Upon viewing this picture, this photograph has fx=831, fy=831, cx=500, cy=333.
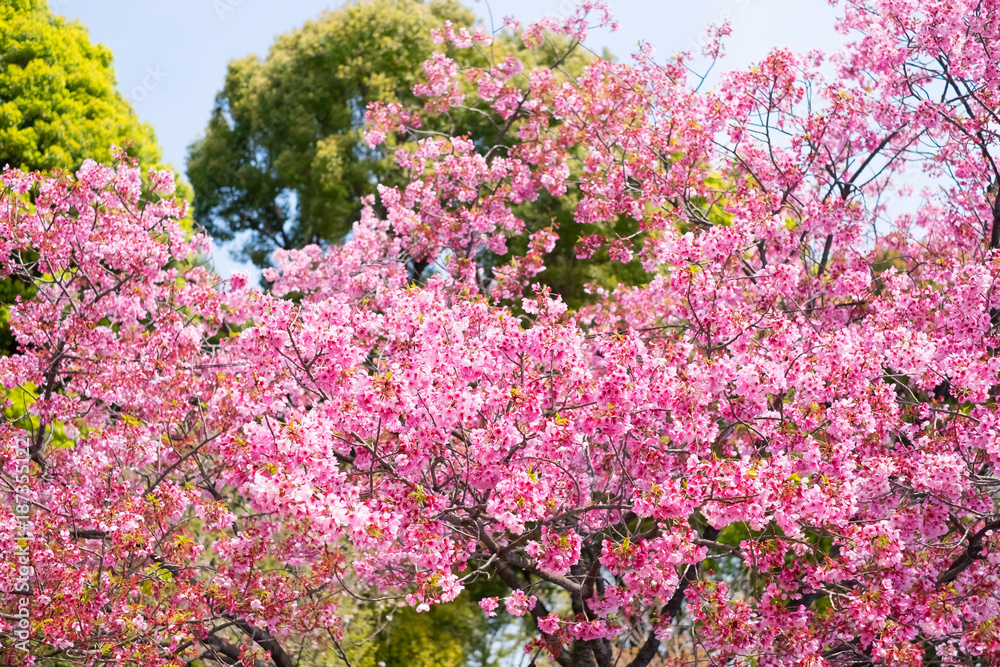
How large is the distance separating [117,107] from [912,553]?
1234cm

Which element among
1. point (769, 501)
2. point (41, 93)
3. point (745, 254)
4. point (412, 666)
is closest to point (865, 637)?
point (769, 501)

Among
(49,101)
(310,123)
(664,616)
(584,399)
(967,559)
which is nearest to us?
(584,399)

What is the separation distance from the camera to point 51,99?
466 inches

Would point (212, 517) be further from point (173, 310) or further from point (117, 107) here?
point (117, 107)

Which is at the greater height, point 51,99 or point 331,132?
point 331,132

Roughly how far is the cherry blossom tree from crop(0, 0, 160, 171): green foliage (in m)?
4.12

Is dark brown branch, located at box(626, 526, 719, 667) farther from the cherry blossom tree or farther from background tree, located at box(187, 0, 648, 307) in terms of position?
background tree, located at box(187, 0, 648, 307)

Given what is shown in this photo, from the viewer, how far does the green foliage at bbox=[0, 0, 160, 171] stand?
1144 centimetres

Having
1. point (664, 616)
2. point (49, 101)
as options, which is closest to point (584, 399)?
point (664, 616)
